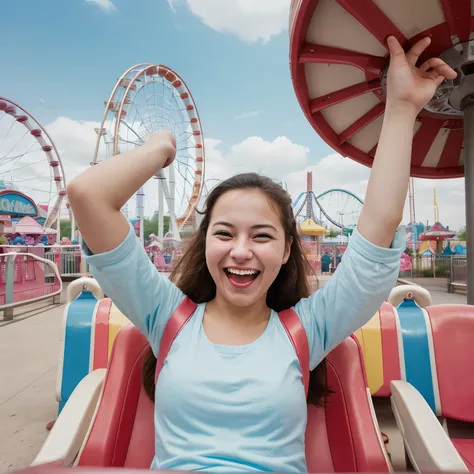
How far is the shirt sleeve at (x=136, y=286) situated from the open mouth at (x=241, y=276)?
0.18 m

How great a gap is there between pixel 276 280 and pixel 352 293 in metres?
0.30

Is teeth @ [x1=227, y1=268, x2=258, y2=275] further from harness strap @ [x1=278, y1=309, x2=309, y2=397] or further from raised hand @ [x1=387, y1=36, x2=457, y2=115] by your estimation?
raised hand @ [x1=387, y1=36, x2=457, y2=115]

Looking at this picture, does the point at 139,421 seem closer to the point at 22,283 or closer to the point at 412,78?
the point at 412,78

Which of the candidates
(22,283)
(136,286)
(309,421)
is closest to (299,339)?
(309,421)

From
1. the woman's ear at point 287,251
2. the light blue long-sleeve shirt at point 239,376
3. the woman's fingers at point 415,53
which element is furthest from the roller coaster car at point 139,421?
the woman's fingers at point 415,53

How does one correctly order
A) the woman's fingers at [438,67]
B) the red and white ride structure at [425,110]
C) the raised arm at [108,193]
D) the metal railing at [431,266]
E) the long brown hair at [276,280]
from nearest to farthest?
1. the raised arm at [108,193]
2. the woman's fingers at [438,67]
3. the long brown hair at [276,280]
4. the red and white ride structure at [425,110]
5. the metal railing at [431,266]

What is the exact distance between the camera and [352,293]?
86cm

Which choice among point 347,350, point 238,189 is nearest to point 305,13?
point 238,189

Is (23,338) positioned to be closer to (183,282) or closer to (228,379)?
(183,282)

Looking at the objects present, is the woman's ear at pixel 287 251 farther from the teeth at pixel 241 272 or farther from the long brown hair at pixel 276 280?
the teeth at pixel 241 272

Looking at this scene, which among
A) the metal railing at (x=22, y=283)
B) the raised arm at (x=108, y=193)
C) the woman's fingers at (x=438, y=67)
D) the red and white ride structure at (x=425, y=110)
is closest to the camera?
the raised arm at (x=108, y=193)

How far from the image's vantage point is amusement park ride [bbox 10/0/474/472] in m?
0.93

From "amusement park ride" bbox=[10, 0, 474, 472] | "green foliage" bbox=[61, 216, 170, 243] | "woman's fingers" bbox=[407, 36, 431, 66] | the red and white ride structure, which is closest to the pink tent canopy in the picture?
"amusement park ride" bbox=[10, 0, 474, 472]

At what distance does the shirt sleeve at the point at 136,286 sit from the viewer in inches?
32.8
